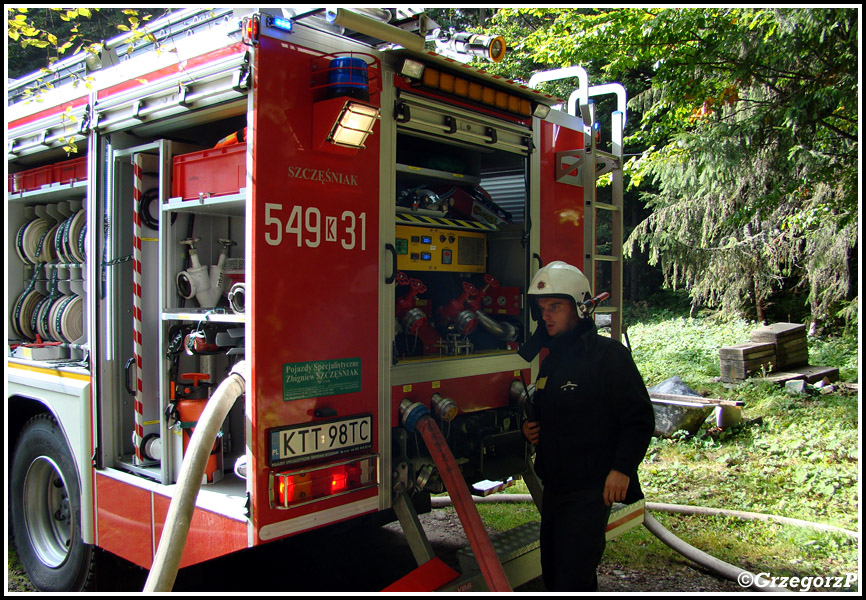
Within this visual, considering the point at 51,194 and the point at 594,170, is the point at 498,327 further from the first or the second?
the point at 51,194

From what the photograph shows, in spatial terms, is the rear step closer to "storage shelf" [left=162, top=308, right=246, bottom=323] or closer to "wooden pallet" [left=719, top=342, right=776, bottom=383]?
"storage shelf" [left=162, top=308, right=246, bottom=323]

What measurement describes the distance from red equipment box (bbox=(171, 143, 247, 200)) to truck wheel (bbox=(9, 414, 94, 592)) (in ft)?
6.01

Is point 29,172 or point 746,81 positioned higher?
point 746,81

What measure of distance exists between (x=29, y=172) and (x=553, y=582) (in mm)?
4292

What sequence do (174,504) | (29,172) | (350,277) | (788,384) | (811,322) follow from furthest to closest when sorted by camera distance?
(811,322) → (788,384) → (29,172) → (350,277) → (174,504)

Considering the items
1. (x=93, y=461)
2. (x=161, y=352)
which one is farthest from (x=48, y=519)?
(x=161, y=352)

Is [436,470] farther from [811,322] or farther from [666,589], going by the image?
[811,322]

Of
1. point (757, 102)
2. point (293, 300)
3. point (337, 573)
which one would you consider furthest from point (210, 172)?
point (757, 102)

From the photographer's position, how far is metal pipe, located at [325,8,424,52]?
3.13 metres

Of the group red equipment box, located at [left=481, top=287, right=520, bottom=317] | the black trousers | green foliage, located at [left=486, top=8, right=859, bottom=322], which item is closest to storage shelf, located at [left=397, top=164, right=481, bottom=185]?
red equipment box, located at [left=481, top=287, right=520, bottom=317]

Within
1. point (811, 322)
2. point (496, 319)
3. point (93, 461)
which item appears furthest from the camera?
point (811, 322)

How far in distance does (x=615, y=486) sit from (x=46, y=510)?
363 cm

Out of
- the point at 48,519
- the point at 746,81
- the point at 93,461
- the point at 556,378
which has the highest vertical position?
the point at 746,81

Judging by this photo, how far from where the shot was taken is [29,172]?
4.88 metres
